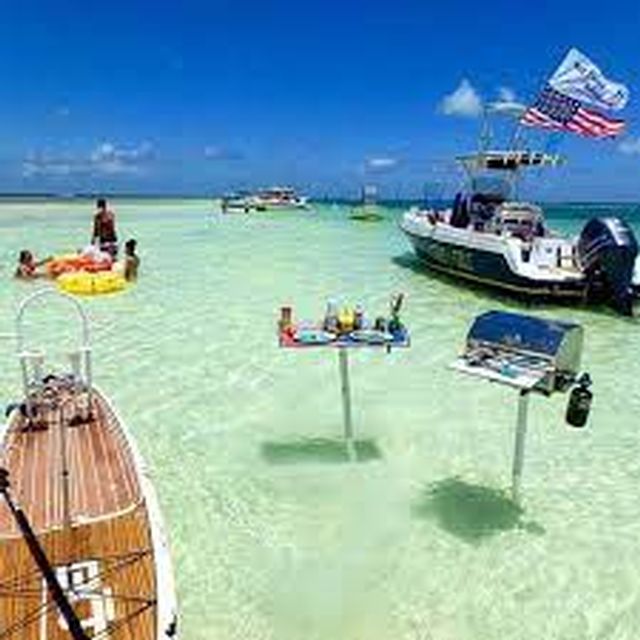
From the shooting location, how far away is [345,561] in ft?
26.0

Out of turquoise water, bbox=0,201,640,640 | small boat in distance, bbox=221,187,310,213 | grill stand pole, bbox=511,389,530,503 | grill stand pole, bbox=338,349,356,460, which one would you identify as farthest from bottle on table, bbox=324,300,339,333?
small boat in distance, bbox=221,187,310,213

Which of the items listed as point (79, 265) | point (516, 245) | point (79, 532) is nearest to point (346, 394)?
point (79, 532)

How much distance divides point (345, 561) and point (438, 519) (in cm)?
129

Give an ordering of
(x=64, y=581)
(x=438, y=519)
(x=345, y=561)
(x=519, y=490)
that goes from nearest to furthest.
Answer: (x=64, y=581) < (x=345, y=561) < (x=438, y=519) < (x=519, y=490)

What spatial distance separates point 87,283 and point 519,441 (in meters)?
17.0

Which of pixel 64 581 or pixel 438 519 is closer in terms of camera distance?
pixel 64 581

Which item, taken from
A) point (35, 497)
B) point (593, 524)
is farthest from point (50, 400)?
point (593, 524)

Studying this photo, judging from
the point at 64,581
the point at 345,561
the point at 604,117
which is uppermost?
the point at 604,117

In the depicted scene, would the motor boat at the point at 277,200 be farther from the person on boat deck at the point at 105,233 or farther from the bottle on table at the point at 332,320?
the bottle on table at the point at 332,320

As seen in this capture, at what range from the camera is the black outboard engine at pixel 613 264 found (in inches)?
858

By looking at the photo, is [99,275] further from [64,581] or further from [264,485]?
[64,581]

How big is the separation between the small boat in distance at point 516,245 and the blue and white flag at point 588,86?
10.2 feet

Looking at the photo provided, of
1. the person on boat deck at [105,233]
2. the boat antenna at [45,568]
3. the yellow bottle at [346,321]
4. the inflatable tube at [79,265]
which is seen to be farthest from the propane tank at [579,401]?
the person on boat deck at [105,233]

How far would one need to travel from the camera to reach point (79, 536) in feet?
21.0
